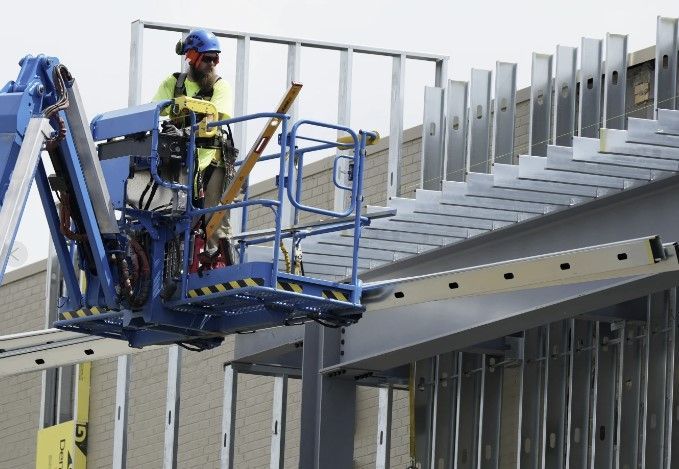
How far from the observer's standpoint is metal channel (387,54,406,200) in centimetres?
2125

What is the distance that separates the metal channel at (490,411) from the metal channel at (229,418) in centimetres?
282

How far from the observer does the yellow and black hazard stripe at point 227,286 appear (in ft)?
53.3

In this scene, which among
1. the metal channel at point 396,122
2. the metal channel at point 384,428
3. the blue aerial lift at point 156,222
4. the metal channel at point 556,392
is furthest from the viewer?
the metal channel at point 384,428

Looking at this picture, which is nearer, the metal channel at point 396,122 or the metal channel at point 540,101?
the metal channel at point 540,101

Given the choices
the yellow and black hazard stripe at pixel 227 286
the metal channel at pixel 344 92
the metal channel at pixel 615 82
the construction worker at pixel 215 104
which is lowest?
the yellow and black hazard stripe at pixel 227 286

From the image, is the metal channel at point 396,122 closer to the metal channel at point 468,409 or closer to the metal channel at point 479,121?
the metal channel at point 479,121

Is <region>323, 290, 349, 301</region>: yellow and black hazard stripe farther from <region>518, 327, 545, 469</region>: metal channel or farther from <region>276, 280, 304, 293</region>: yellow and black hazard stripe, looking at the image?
<region>518, 327, 545, 469</region>: metal channel

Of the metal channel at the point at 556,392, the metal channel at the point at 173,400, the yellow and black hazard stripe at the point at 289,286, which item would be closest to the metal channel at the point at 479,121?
the metal channel at the point at 556,392

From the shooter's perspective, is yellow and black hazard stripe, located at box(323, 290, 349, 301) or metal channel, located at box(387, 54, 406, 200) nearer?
yellow and black hazard stripe, located at box(323, 290, 349, 301)

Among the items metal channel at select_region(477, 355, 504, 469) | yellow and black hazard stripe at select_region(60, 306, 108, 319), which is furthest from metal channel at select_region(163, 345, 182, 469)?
yellow and black hazard stripe at select_region(60, 306, 108, 319)

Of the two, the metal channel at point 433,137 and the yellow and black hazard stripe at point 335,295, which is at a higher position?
the metal channel at point 433,137

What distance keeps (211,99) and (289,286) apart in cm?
176

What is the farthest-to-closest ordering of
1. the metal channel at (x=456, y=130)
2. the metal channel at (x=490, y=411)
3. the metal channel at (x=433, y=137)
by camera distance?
1. the metal channel at (x=490, y=411)
2. the metal channel at (x=433, y=137)
3. the metal channel at (x=456, y=130)

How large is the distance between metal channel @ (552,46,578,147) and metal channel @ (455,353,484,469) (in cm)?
497
